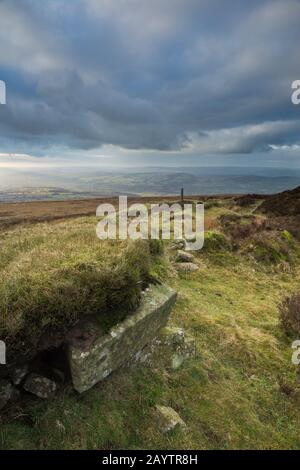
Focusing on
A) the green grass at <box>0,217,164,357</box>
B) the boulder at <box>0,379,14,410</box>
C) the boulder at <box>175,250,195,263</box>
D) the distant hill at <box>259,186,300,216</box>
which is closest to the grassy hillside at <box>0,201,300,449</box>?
the boulder at <box>0,379,14,410</box>

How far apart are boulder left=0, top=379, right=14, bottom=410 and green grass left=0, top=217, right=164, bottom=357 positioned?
64cm

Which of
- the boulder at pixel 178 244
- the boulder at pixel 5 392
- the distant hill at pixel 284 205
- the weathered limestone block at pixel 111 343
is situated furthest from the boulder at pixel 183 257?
the distant hill at pixel 284 205

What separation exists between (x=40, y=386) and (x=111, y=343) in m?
1.39

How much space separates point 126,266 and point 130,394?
2499 millimetres

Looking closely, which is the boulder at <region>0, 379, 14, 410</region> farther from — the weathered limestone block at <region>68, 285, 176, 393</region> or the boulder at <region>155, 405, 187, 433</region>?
the boulder at <region>155, 405, 187, 433</region>

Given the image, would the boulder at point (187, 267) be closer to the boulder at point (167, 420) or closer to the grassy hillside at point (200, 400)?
the grassy hillside at point (200, 400)

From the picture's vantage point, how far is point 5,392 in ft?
17.7

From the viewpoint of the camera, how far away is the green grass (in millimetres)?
5379

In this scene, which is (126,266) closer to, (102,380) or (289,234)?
(102,380)

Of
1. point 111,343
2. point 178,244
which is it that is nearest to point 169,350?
point 111,343

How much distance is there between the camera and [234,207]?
124 feet

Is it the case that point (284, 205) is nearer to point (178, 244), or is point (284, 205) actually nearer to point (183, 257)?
point (178, 244)

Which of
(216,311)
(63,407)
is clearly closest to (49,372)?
(63,407)

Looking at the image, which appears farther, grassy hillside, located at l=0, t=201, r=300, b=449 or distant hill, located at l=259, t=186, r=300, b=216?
distant hill, located at l=259, t=186, r=300, b=216
